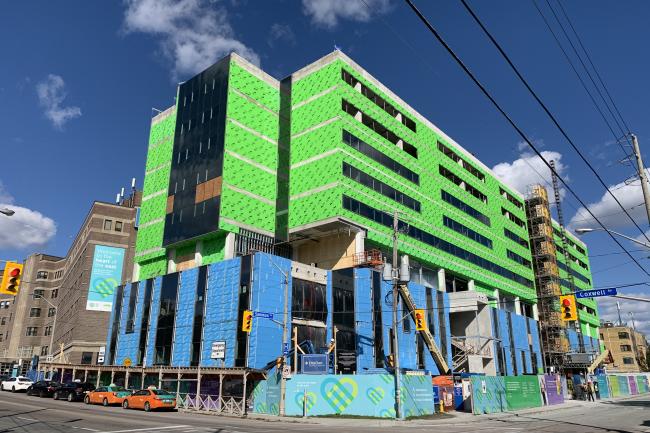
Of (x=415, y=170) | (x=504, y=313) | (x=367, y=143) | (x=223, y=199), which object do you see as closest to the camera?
(x=223, y=199)

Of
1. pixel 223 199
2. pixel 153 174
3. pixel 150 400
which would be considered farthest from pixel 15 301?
pixel 150 400

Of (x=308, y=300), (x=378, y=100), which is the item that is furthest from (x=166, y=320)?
(x=378, y=100)

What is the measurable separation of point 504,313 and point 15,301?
4005 inches

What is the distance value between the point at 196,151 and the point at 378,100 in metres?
21.2

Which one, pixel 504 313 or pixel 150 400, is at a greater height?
pixel 504 313

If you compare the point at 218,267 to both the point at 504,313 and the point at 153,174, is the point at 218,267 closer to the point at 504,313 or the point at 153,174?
the point at 153,174

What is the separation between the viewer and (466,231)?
69312mm

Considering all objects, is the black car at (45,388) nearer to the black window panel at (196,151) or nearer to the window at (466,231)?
the black window panel at (196,151)

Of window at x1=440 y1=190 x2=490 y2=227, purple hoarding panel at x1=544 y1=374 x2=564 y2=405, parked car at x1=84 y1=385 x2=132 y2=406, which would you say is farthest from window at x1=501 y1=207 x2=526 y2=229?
parked car at x1=84 y1=385 x2=132 y2=406

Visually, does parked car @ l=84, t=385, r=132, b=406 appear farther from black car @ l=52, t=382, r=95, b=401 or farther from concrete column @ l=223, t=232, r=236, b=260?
concrete column @ l=223, t=232, r=236, b=260

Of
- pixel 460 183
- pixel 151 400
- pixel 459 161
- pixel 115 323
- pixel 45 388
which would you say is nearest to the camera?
pixel 151 400

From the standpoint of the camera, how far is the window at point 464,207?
6606 cm

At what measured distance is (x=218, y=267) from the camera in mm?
44281

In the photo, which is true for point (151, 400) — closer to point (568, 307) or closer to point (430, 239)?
point (568, 307)
